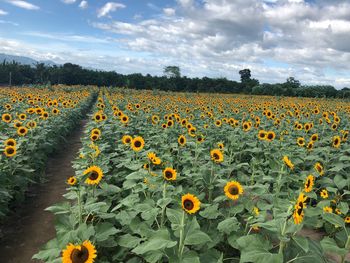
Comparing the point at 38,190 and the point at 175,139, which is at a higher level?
the point at 175,139

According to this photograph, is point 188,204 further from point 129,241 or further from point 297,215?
point 297,215

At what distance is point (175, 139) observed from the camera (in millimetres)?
7652

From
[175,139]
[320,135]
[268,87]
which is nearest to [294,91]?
[268,87]

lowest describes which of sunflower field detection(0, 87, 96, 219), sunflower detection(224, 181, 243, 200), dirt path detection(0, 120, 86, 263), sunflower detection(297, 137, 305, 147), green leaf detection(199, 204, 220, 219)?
dirt path detection(0, 120, 86, 263)

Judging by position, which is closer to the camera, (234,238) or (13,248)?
(234,238)

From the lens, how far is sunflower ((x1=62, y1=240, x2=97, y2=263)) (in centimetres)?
253

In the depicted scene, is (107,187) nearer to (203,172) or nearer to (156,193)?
(156,193)

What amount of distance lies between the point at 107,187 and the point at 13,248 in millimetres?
1766

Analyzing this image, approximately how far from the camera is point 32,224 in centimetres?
552

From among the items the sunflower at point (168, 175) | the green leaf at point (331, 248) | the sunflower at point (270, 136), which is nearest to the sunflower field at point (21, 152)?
the sunflower at point (168, 175)

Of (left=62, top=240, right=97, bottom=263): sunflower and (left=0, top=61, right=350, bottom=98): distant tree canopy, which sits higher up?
(left=0, top=61, right=350, bottom=98): distant tree canopy

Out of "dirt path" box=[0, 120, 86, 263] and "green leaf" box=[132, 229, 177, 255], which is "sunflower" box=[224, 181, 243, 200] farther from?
"dirt path" box=[0, 120, 86, 263]

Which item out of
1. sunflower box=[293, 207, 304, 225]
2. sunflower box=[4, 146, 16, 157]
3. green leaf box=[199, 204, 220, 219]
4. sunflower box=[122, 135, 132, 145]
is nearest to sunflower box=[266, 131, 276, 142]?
sunflower box=[122, 135, 132, 145]

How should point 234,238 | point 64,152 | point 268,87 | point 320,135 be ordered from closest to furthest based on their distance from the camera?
point 234,238 < point 320,135 < point 64,152 < point 268,87
